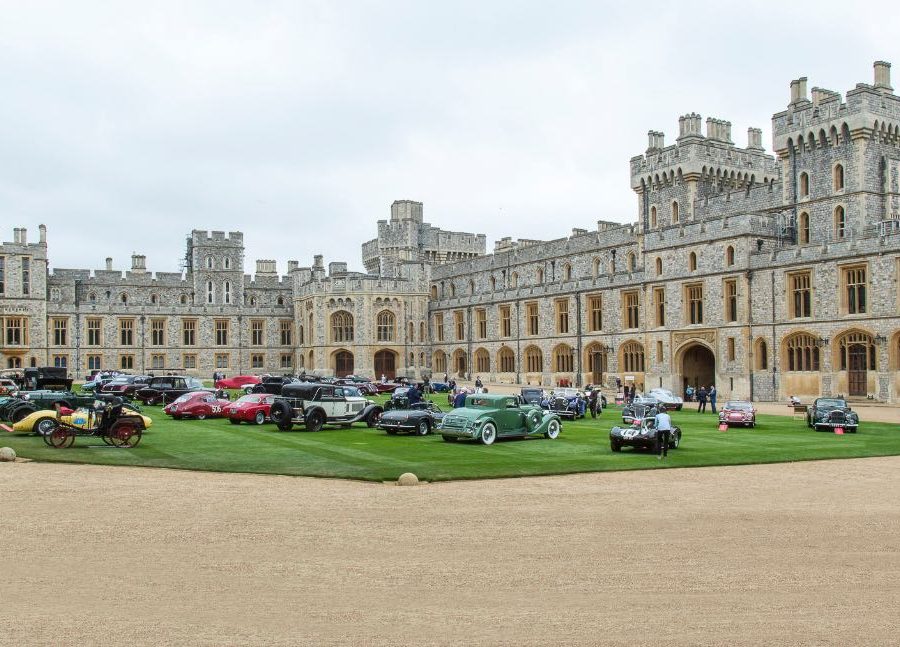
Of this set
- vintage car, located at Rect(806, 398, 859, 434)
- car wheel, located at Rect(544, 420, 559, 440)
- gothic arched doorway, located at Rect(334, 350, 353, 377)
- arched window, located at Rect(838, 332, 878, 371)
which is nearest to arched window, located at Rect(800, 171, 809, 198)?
arched window, located at Rect(838, 332, 878, 371)

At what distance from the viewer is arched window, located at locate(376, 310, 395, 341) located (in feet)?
257

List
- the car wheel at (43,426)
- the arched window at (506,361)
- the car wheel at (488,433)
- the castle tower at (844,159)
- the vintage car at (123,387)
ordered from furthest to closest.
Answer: the arched window at (506,361) → the castle tower at (844,159) → the vintage car at (123,387) → the car wheel at (43,426) → the car wheel at (488,433)

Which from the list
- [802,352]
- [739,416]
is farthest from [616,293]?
[739,416]

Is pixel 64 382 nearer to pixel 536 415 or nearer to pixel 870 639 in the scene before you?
pixel 536 415

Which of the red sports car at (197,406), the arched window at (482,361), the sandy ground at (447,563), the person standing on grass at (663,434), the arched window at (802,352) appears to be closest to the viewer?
the sandy ground at (447,563)

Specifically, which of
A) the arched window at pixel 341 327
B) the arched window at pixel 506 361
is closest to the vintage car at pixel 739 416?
the arched window at pixel 506 361

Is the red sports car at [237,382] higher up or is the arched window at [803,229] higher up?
the arched window at [803,229]

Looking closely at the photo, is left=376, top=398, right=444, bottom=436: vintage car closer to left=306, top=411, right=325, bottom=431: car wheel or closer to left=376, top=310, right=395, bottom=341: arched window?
left=306, top=411, right=325, bottom=431: car wheel

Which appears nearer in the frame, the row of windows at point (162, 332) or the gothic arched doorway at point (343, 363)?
the row of windows at point (162, 332)

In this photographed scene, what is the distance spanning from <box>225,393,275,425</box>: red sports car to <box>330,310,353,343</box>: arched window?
4499 cm

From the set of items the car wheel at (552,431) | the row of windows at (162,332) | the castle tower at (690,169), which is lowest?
the car wheel at (552,431)

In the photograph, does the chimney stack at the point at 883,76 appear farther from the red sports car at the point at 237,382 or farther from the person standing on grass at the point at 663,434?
the red sports car at the point at 237,382

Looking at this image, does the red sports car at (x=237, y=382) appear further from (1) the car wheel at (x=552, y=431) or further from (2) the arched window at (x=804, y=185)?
(2) the arched window at (x=804, y=185)

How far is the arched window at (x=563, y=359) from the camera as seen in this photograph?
213 feet
